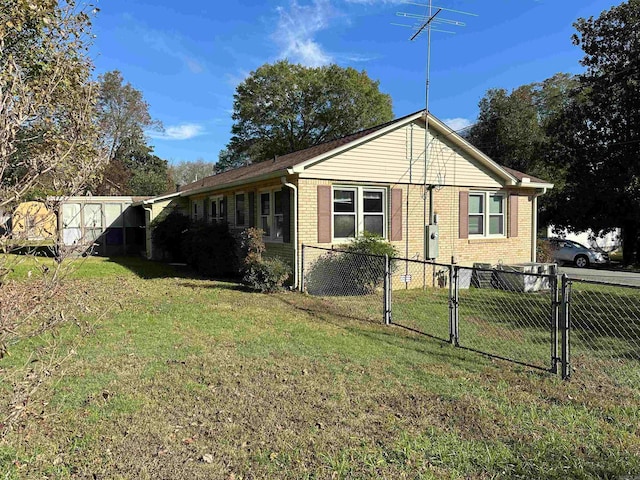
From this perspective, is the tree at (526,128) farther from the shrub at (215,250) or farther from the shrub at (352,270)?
Answer: the shrub at (215,250)

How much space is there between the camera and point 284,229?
36.2ft

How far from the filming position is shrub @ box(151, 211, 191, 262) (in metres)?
17.0

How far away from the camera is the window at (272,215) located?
1156cm

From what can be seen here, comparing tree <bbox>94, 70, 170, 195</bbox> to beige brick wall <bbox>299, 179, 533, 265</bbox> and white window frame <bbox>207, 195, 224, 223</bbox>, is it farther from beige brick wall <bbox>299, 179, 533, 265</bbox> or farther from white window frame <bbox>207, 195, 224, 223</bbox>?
beige brick wall <bbox>299, 179, 533, 265</bbox>

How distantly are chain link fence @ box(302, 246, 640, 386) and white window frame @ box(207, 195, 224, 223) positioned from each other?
5.79m

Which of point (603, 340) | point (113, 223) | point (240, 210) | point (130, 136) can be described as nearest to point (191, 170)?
point (130, 136)

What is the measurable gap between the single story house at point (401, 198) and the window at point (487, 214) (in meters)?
0.03

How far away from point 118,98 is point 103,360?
126 ft

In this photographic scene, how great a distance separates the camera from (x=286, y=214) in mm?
10852

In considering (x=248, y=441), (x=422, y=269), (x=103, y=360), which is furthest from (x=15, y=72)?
(x=422, y=269)

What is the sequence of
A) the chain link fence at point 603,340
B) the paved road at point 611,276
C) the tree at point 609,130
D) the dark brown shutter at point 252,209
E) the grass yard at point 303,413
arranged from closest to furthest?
the grass yard at point 303,413
the chain link fence at point 603,340
the dark brown shutter at point 252,209
the paved road at point 611,276
the tree at point 609,130

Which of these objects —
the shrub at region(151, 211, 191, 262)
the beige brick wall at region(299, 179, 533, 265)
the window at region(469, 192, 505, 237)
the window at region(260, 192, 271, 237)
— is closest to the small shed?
the shrub at region(151, 211, 191, 262)

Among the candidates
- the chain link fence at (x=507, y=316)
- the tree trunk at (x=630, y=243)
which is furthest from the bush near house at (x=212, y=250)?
the tree trunk at (x=630, y=243)

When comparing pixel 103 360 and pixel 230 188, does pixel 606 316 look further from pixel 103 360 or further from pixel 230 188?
pixel 230 188
